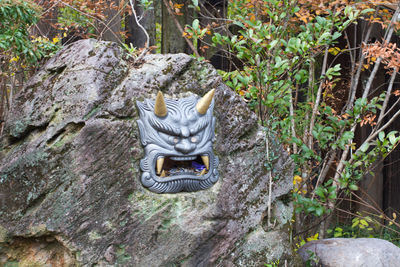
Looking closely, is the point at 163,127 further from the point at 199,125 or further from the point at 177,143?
the point at 199,125

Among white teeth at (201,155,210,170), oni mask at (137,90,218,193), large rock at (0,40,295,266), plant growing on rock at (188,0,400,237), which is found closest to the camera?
large rock at (0,40,295,266)

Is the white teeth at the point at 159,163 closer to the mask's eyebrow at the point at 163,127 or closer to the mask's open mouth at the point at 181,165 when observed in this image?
the mask's open mouth at the point at 181,165

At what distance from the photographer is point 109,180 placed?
266 cm

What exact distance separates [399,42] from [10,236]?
19.1ft

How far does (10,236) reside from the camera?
2.66 meters

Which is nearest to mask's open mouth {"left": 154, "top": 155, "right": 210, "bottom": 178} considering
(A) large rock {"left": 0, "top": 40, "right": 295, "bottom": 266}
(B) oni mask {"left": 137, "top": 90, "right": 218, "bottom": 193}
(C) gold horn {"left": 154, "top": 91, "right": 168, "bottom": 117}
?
(B) oni mask {"left": 137, "top": 90, "right": 218, "bottom": 193}

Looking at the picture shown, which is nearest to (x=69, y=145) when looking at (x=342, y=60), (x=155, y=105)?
(x=155, y=105)

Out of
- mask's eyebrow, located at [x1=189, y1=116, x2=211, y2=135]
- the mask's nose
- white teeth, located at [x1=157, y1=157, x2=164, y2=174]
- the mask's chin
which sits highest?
mask's eyebrow, located at [x1=189, y1=116, x2=211, y2=135]

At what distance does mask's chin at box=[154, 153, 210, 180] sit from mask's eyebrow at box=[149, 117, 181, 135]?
152 millimetres

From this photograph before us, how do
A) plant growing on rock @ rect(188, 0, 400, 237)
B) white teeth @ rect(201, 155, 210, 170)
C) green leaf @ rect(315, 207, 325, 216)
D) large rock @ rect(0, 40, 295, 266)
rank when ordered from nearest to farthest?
large rock @ rect(0, 40, 295, 266) < white teeth @ rect(201, 155, 210, 170) < plant growing on rock @ rect(188, 0, 400, 237) < green leaf @ rect(315, 207, 325, 216)

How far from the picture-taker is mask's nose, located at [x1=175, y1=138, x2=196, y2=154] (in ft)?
9.12

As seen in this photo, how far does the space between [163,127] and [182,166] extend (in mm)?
335

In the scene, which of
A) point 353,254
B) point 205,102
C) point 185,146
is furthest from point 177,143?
point 353,254

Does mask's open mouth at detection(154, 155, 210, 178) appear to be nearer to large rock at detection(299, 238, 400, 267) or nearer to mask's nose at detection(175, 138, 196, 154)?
mask's nose at detection(175, 138, 196, 154)
